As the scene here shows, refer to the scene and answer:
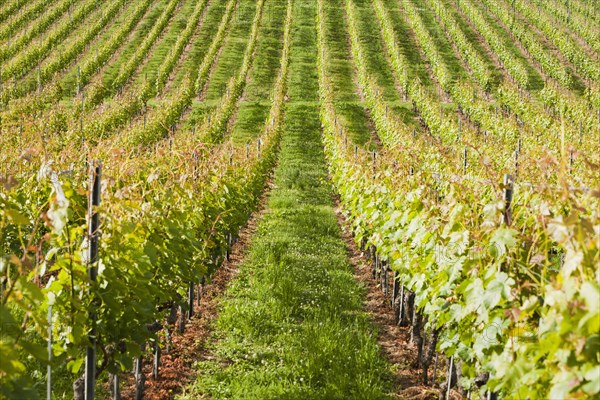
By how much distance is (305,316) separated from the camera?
22.5 ft

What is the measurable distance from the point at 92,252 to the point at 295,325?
3.47 m

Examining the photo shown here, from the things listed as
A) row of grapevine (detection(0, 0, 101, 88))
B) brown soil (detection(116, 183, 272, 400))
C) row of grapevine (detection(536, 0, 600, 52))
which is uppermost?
row of grapevine (detection(536, 0, 600, 52))

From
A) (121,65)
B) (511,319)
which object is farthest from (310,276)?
(121,65)

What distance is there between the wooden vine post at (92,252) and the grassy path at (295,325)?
1774 mm

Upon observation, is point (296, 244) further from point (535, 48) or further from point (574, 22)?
point (574, 22)

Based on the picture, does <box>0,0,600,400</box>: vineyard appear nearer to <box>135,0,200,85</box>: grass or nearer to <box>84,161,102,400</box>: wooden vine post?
<box>84,161,102,400</box>: wooden vine post

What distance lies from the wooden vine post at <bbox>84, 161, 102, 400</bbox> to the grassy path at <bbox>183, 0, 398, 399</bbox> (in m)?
1.77

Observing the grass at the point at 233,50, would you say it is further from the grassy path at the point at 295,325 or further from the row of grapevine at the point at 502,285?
the row of grapevine at the point at 502,285

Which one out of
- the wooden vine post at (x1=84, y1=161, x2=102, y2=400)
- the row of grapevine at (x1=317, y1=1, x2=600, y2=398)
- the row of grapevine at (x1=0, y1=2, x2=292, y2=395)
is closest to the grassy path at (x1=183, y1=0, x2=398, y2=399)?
the row of grapevine at (x1=317, y1=1, x2=600, y2=398)

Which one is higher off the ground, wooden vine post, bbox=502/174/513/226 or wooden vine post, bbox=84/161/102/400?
wooden vine post, bbox=502/174/513/226

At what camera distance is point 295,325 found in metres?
6.52

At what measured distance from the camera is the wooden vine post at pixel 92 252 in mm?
3406

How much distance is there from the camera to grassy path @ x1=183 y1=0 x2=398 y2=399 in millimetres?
5289

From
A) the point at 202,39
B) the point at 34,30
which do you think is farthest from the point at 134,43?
the point at 34,30
